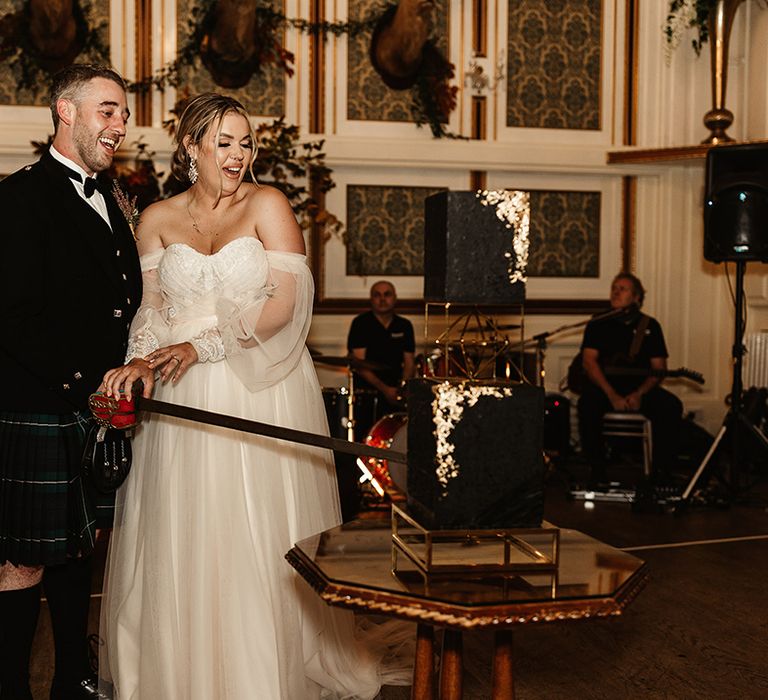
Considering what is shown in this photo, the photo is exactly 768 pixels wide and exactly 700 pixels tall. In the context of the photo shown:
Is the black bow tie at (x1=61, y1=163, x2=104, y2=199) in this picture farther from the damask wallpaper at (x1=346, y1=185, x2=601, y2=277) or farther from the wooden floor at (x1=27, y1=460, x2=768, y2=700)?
the damask wallpaper at (x1=346, y1=185, x2=601, y2=277)

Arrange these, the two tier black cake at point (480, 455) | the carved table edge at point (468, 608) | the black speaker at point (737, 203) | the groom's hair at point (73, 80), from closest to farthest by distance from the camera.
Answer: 1. the carved table edge at point (468, 608)
2. the two tier black cake at point (480, 455)
3. the groom's hair at point (73, 80)
4. the black speaker at point (737, 203)

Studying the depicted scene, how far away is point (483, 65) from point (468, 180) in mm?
883

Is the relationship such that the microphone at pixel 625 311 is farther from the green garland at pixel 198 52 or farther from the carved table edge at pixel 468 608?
the carved table edge at pixel 468 608

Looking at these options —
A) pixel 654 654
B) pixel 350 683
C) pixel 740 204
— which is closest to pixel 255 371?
pixel 350 683

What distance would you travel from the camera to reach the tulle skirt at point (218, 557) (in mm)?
2693

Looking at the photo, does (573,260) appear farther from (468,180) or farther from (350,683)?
(350,683)

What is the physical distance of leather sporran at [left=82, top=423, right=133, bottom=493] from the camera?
2.65m

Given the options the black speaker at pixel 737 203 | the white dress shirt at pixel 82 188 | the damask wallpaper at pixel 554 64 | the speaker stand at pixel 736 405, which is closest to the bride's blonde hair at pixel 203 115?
the white dress shirt at pixel 82 188

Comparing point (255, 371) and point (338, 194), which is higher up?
point (338, 194)

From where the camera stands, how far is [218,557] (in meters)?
2.73

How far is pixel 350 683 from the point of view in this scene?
3025 mm

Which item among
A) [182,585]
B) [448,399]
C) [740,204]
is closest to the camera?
[448,399]

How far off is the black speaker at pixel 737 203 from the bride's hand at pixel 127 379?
14.7 feet

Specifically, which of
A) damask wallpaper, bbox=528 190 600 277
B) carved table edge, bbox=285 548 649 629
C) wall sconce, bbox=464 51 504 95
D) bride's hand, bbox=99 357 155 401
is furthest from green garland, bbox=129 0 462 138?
carved table edge, bbox=285 548 649 629
